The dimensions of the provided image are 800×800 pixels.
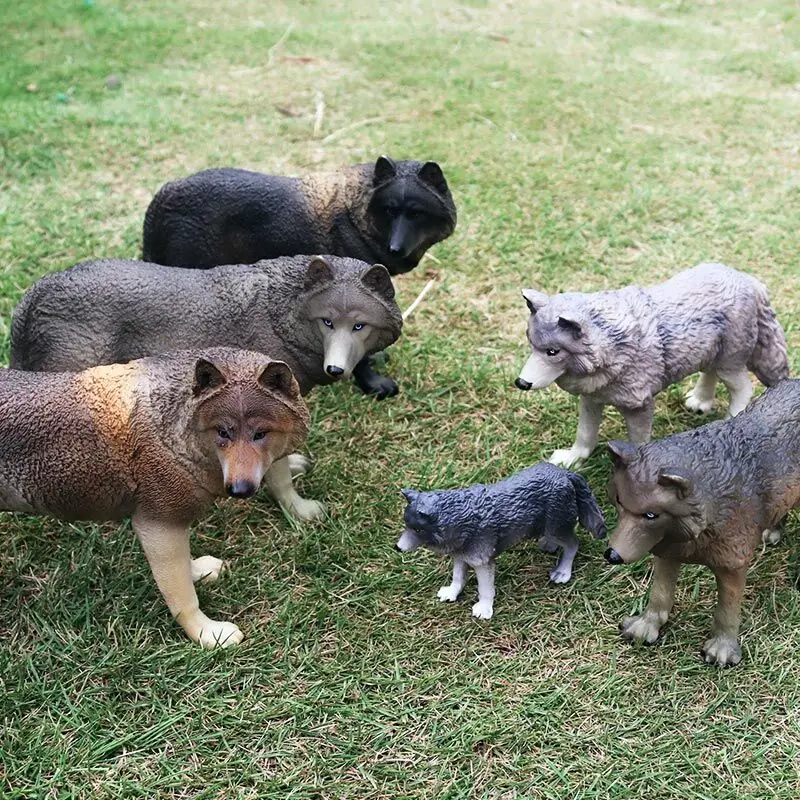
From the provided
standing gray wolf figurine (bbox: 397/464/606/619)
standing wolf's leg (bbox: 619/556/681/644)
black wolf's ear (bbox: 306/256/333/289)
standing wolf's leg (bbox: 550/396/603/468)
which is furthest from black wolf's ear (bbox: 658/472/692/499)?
black wolf's ear (bbox: 306/256/333/289)

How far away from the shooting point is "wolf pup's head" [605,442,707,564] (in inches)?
112

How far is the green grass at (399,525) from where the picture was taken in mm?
3064

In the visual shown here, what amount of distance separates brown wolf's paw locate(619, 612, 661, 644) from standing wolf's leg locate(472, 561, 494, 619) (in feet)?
1.88

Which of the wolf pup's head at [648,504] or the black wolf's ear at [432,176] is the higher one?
the black wolf's ear at [432,176]

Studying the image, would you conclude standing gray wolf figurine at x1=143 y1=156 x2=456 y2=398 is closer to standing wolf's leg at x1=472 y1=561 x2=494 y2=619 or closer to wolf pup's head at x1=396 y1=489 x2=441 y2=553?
wolf pup's head at x1=396 y1=489 x2=441 y2=553

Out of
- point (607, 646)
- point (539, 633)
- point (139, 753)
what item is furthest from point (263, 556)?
point (607, 646)

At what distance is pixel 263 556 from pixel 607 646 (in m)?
1.62

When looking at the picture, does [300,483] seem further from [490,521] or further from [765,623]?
[765,623]

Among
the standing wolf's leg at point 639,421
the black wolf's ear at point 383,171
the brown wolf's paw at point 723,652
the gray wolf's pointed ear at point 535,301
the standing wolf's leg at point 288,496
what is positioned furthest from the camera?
the black wolf's ear at point 383,171

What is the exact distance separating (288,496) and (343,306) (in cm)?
100

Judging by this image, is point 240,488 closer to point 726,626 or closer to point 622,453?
point 622,453

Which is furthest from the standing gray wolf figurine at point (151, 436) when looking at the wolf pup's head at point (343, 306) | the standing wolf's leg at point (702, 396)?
the standing wolf's leg at point (702, 396)

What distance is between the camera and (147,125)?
7645 mm

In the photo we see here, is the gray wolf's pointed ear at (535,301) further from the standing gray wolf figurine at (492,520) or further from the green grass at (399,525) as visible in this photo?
the green grass at (399,525)
